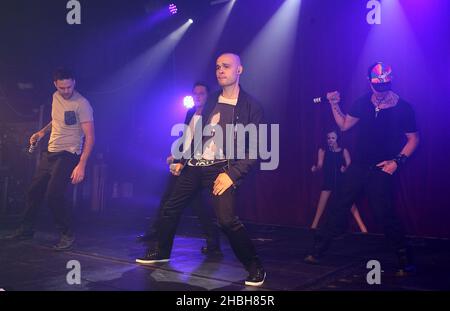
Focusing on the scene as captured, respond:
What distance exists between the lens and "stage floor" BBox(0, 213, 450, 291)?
3004 mm

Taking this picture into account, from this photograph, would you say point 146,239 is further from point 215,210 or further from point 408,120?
point 408,120

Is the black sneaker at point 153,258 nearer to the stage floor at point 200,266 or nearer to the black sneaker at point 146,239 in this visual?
the stage floor at point 200,266

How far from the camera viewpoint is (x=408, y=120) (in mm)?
3449

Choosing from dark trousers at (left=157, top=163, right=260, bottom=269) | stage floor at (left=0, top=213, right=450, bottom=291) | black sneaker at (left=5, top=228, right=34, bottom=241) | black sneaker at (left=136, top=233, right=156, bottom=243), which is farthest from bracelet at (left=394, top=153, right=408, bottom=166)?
black sneaker at (left=5, top=228, right=34, bottom=241)

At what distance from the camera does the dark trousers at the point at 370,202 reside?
3333mm

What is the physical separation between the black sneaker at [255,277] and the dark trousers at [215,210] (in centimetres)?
4

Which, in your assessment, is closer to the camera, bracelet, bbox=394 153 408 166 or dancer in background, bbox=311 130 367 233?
bracelet, bbox=394 153 408 166

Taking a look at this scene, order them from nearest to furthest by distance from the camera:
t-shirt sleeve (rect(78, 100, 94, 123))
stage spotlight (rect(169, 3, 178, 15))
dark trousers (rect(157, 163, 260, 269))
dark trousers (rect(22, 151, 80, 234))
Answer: dark trousers (rect(157, 163, 260, 269)) → dark trousers (rect(22, 151, 80, 234)) → t-shirt sleeve (rect(78, 100, 94, 123)) → stage spotlight (rect(169, 3, 178, 15))

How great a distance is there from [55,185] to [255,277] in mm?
2499

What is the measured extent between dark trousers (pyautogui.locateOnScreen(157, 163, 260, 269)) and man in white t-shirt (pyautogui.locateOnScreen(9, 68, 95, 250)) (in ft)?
4.43

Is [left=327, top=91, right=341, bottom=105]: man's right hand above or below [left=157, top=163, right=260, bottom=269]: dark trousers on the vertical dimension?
above

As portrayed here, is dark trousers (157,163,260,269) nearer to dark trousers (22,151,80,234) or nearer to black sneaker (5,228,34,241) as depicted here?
dark trousers (22,151,80,234)

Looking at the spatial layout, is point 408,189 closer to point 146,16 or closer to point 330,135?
point 330,135
